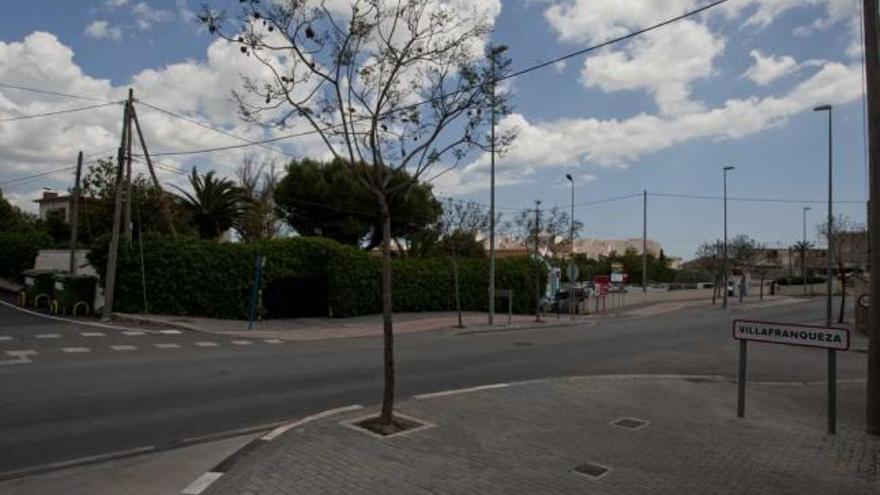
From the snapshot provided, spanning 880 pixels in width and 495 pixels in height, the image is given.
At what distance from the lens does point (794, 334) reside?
8828 millimetres

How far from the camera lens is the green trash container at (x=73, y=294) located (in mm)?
23469

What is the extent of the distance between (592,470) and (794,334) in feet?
12.8

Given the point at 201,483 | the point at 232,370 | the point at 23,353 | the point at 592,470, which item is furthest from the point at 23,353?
the point at 592,470

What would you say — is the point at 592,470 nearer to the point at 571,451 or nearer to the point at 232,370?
the point at 571,451

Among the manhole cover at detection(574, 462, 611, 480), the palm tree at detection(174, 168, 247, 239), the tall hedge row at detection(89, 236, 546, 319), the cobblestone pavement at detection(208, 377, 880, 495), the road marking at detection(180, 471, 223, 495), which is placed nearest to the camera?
the road marking at detection(180, 471, 223, 495)

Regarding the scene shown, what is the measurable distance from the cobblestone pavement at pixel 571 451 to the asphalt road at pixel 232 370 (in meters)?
1.99

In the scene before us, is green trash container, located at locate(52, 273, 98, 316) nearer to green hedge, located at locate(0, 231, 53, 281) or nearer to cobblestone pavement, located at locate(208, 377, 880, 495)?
green hedge, located at locate(0, 231, 53, 281)

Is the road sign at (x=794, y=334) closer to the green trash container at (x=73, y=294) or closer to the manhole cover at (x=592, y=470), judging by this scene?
the manhole cover at (x=592, y=470)

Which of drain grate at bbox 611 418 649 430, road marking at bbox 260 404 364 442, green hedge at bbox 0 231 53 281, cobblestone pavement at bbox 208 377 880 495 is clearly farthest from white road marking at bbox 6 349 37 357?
green hedge at bbox 0 231 53 281

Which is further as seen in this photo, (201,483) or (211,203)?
(211,203)

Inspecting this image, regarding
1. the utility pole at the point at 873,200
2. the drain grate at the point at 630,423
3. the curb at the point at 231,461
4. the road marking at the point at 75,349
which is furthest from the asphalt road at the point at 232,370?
the utility pole at the point at 873,200

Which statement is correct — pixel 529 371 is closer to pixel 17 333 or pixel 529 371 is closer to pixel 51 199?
pixel 17 333

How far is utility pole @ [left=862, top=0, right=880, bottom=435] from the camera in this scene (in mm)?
8461

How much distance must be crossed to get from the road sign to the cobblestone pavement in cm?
108
